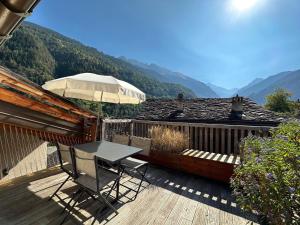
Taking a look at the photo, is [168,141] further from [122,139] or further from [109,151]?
[109,151]

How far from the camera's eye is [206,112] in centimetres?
856

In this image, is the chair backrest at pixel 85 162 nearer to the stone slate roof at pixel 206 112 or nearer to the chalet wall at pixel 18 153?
the chalet wall at pixel 18 153

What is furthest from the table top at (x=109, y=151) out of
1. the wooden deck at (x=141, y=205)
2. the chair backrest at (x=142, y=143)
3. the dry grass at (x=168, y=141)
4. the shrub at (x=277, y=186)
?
the shrub at (x=277, y=186)

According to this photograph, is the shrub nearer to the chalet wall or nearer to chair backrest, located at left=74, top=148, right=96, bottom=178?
chair backrest, located at left=74, top=148, right=96, bottom=178

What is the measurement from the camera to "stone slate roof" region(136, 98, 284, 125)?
7051mm

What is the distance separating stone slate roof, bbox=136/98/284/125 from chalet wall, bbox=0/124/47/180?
538 centimetres

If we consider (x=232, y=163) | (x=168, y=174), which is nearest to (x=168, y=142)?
(x=168, y=174)

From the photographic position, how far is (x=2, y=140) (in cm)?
403

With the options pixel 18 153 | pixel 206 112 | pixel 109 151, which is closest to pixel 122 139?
pixel 109 151

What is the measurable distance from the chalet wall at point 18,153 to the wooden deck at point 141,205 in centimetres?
52

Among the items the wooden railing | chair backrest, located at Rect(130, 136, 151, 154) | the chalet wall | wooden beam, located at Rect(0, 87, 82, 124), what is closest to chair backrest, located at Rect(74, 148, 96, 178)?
wooden beam, located at Rect(0, 87, 82, 124)

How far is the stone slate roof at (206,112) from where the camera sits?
23.1ft

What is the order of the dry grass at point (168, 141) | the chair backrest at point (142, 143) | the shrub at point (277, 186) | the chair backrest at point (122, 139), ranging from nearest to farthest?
the shrub at point (277, 186) → the chair backrest at point (142, 143) → the chair backrest at point (122, 139) → the dry grass at point (168, 141)

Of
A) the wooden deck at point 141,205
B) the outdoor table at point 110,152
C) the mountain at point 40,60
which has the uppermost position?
the mountain at point 40,60
